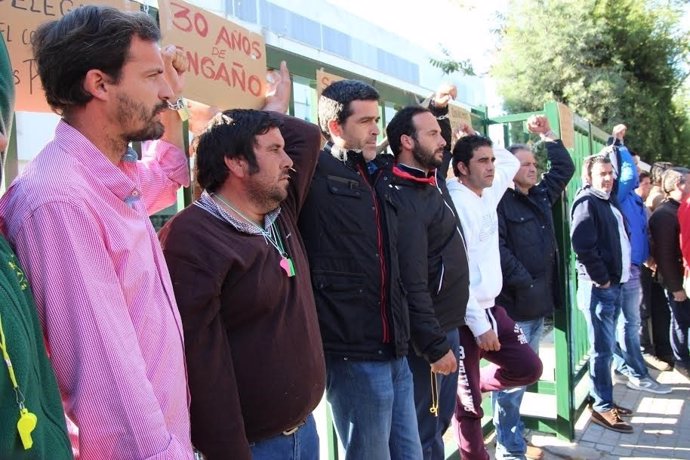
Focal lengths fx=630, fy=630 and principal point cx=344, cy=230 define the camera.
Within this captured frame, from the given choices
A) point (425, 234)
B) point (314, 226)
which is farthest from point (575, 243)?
point (314, 226)

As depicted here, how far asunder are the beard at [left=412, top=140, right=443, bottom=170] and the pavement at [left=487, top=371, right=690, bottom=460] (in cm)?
245

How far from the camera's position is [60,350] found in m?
1.17

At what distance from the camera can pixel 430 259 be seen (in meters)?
2.88

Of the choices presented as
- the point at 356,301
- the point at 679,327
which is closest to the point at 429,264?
→ the point at 356,301

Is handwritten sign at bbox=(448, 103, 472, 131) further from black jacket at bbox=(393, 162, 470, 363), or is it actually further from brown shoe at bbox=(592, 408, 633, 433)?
brown shoe at bbox=(592, 408, 633, 433)

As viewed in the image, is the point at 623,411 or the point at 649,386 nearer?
the point at 623,411

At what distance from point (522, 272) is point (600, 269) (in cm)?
122

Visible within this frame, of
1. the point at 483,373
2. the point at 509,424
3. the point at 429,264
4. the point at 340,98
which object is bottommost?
the point at 509,424

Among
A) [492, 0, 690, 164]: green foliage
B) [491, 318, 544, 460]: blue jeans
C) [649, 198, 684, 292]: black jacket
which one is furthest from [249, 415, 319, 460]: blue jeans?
[492, 0, 690, 164]: green foliage

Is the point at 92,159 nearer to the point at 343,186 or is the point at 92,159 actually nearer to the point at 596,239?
the point at 343,186

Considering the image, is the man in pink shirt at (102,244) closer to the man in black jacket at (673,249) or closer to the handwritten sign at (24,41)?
the handwritten sign at (24,41)

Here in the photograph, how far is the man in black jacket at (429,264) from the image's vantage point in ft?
8.65

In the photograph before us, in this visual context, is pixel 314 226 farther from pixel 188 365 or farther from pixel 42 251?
pixel 42 251

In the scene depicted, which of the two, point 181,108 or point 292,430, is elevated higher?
point 181,108
